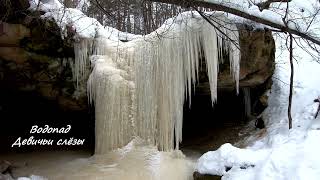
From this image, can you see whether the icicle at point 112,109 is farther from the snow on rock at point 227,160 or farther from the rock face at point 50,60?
the snow on rock at point 227,160

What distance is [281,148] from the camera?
6.82 meters

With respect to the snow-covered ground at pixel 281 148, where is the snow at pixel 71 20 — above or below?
above

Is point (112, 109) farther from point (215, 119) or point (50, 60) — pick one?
point (215, 119)

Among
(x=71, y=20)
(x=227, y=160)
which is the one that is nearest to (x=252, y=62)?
(x=227, y=160)

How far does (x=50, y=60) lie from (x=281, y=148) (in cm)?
479

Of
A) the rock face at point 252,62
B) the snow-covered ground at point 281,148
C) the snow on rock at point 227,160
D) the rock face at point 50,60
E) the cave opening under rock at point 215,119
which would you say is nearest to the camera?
the snow-covered ground at point 281,148

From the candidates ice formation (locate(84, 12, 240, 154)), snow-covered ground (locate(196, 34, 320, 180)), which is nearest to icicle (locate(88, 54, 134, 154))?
ice formation (locate(84, 12, 240, 154))

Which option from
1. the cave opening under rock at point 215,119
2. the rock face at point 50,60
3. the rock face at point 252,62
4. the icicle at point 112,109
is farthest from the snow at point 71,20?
the cave opening under rock at point 215,119

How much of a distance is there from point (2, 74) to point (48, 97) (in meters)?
1.07

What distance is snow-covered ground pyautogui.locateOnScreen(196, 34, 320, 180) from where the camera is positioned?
6.18m

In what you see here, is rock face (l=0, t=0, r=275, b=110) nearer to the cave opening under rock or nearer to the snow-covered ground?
the snow-covered ground

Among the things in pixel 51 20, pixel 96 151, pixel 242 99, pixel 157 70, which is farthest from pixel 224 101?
pixel 51 20

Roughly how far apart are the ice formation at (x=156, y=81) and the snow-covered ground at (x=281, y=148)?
1.24 metres

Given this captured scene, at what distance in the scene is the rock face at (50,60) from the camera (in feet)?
27.2
